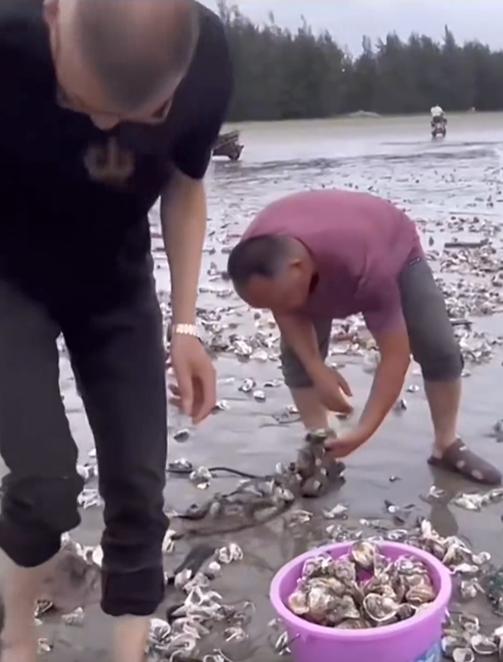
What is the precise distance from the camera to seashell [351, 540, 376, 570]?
323cm

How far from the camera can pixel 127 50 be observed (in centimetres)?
231

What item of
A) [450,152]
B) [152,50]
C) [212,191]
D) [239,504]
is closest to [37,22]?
[152,50]

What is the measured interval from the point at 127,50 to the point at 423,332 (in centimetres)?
258

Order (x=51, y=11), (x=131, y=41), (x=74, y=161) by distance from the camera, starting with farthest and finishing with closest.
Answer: (x=74, y=161), (x=51, y=11), (x=131, y=41)

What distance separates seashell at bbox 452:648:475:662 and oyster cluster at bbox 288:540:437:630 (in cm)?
24

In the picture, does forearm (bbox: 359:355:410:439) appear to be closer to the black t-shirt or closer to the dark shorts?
the dark shorts

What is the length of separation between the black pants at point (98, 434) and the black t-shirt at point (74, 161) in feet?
0.35

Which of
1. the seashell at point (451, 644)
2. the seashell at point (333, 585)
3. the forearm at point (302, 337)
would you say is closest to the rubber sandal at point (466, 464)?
the forearm at point (302, 337)

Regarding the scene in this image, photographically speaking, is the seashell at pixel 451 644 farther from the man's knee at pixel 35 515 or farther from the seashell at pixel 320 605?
the man's knee at pixel 35 515

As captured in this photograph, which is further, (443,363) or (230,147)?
(230,147)

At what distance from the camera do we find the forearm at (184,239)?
10.1 feet

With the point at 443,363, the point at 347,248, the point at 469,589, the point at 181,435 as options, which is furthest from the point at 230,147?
the point at 469,589

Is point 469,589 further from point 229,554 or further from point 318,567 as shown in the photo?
point 229,554

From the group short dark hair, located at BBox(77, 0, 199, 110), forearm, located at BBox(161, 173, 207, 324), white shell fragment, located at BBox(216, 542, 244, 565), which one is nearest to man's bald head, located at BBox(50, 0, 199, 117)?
short dark hair, located at BBox(77, 0, 199, 110)
